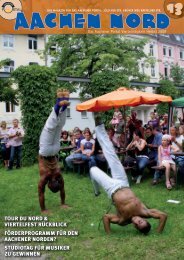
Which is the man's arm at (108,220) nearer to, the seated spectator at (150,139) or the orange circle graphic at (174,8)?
the seated spectator at (150,139)

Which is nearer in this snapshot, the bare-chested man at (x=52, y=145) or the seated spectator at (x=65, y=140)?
the bare-chested man at (x=52, y=145)

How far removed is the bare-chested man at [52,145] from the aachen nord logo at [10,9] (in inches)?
74.5

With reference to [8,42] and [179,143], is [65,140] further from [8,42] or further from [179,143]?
[8,42]

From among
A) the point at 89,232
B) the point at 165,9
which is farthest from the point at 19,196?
the point at 165,9

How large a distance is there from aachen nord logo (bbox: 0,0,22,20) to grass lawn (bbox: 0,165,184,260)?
10.6 feet

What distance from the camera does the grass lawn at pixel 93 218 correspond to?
4.09m

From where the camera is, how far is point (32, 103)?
10867 mm

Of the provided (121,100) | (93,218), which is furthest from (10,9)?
(93,218)

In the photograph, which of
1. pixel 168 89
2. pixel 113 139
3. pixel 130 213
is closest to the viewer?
pixel 130 213

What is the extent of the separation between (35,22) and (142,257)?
13.8 ft

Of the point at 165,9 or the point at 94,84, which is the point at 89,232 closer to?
the point at 165,9

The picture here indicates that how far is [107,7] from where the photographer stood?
21.2ft

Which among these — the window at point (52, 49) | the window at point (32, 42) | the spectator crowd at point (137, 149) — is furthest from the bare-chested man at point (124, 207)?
the window at point (32, 42)

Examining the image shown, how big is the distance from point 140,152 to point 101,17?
308cm
